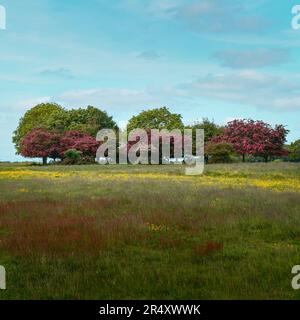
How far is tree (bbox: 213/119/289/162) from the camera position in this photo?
9169 centimetres

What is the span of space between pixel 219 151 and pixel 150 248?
7537cm

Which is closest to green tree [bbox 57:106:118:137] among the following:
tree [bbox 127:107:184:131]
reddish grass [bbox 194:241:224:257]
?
tree [bbox 127:107:184:131]

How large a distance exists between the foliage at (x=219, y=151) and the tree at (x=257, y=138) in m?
3.83

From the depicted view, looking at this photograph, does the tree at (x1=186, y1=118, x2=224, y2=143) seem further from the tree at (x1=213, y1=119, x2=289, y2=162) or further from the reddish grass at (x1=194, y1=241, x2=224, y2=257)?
the reddish grass at (x1=194, y1=241, x2=224, y2=257)

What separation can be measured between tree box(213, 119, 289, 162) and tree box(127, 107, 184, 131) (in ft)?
59.0

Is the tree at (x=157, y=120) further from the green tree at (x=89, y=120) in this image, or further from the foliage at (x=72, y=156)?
the foliage at (x=72, y=156)

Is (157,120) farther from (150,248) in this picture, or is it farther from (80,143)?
(150,248)

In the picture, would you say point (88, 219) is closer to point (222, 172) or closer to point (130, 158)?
point (222, 172)

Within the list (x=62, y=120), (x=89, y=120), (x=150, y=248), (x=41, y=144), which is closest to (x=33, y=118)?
(x=62, y=120)

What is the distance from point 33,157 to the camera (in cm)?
9706

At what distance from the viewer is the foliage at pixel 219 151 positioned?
3467 inches

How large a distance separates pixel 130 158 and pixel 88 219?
254 ft

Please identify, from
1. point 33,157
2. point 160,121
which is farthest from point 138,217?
point 160,121

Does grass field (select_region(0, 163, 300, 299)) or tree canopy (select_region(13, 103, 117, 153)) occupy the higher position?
tree canopy (select_region(13, 103, 117, 153))
